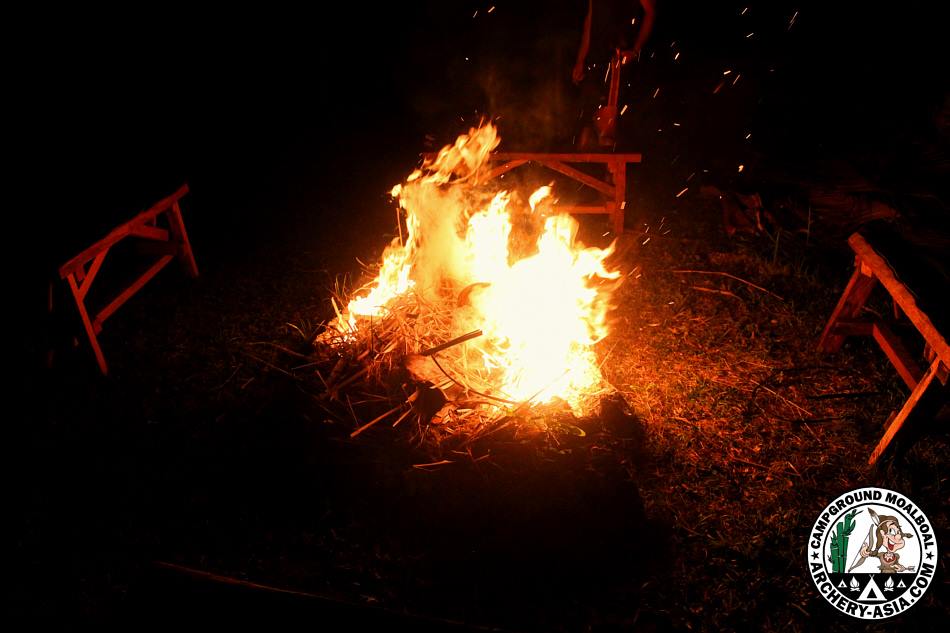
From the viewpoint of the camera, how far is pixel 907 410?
3715 millimetres

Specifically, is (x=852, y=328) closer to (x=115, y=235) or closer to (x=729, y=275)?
(x=729, y=275)

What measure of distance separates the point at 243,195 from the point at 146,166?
6.75 ft

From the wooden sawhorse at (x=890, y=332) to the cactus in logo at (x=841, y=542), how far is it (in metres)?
0.58

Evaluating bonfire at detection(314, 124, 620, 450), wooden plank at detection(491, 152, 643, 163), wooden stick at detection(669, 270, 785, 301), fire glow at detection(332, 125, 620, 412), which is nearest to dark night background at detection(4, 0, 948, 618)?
wooden plank at detection(491, 152, 643, 163)

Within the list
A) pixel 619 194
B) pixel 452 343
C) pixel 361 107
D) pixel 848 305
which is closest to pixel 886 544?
pixel 848 305

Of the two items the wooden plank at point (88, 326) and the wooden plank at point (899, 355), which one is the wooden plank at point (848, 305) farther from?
the wooden plank at point (88, 326)

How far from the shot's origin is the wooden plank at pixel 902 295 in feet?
11.3

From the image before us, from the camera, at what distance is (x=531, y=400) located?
4.16 m

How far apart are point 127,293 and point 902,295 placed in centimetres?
636

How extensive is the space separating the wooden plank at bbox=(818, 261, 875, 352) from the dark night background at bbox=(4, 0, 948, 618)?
234 cm

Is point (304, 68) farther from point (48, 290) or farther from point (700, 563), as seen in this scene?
point (700, 563)

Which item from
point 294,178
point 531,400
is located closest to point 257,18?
point 294,178

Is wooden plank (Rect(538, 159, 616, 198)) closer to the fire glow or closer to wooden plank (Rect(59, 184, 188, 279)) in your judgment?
the fire glow

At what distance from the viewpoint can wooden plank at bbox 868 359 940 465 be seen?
3.52 m
